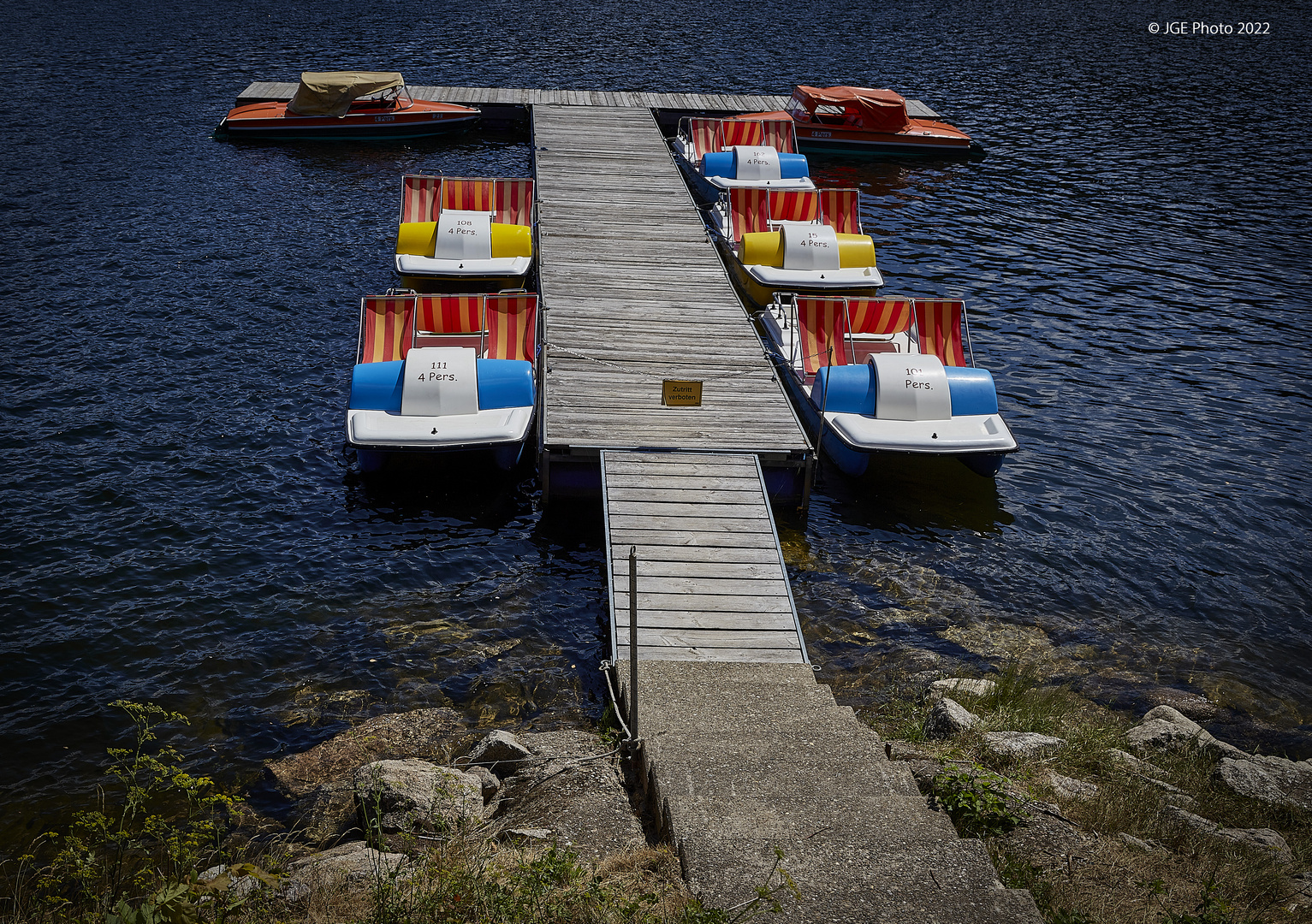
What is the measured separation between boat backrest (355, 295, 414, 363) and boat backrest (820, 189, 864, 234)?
445 inches

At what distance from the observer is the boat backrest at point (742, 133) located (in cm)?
2970

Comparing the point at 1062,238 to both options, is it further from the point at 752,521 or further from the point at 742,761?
the point at 742,761

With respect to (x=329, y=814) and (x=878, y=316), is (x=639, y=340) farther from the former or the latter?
(x=329, y=814)

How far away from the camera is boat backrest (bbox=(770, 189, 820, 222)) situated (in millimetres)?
23859

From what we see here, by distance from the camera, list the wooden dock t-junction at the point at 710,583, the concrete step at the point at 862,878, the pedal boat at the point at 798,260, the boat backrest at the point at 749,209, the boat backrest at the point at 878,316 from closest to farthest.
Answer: the concrete step at the point at 862,878, the wooden dock t-junction at the point at 710,583, the boat backrest at the point at 878,316, the pedal boat at the point at 798,260, the boat backrest at the point at 749,209

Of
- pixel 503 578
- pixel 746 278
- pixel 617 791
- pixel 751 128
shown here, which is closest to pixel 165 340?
pixel 503 578

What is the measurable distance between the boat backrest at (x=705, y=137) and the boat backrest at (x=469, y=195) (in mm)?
8702

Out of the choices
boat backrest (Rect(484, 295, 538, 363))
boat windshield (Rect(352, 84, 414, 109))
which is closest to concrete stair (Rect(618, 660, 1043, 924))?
boat backrest (Rect(484, 295, 538, 363))

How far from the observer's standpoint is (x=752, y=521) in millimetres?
12961

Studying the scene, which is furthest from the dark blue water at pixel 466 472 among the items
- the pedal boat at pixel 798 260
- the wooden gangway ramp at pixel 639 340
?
the pedal boat at pixel 798 260

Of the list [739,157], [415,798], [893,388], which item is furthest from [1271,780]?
[739,157]

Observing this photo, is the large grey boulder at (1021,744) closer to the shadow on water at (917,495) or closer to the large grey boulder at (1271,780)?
the large grey boulder at (1271,780)

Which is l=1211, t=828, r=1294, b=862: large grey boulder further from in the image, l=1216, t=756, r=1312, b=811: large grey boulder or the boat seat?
the boat seat

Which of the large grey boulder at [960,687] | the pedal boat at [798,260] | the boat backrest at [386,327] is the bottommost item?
the large grey boulder at [960,687]
